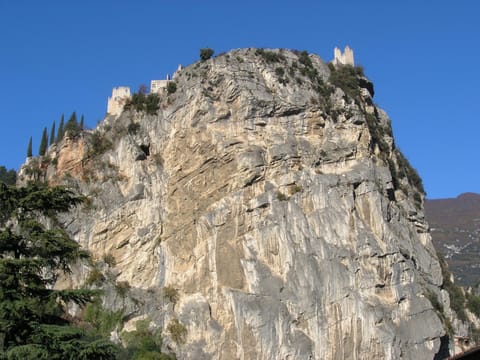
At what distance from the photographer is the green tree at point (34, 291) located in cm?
1379

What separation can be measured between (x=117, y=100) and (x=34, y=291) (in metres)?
35.7

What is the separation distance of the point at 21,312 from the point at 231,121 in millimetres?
30235

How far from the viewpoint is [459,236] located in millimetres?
142250

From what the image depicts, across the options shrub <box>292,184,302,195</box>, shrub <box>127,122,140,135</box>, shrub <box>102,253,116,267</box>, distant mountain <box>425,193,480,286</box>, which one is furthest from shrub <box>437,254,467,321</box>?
distant mountain <box>425,193,480,286</box>

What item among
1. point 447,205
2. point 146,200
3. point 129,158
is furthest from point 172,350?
point 447,205

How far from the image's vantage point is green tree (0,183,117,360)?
13.8m

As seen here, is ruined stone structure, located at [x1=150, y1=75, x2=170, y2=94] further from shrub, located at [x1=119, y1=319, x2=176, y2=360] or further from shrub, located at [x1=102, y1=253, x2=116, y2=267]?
shrub, located at [x1=119, y1=319, x2=176, y2=360]

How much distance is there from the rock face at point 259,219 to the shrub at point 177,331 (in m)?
0.19

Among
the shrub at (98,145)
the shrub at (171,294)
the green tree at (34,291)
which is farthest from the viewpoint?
the shrub at (98,145)

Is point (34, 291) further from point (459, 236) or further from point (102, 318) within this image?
point (459, 236)

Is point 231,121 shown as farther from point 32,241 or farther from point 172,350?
point 32,241

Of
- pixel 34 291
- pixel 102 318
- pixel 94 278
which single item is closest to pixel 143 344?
pixel 102 318

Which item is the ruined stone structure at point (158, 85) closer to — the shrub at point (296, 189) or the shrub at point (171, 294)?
the shrub at point (296, 189)

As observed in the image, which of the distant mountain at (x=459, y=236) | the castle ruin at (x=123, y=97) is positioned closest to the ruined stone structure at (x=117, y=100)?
the castle ruin at (x=123, y=97)
